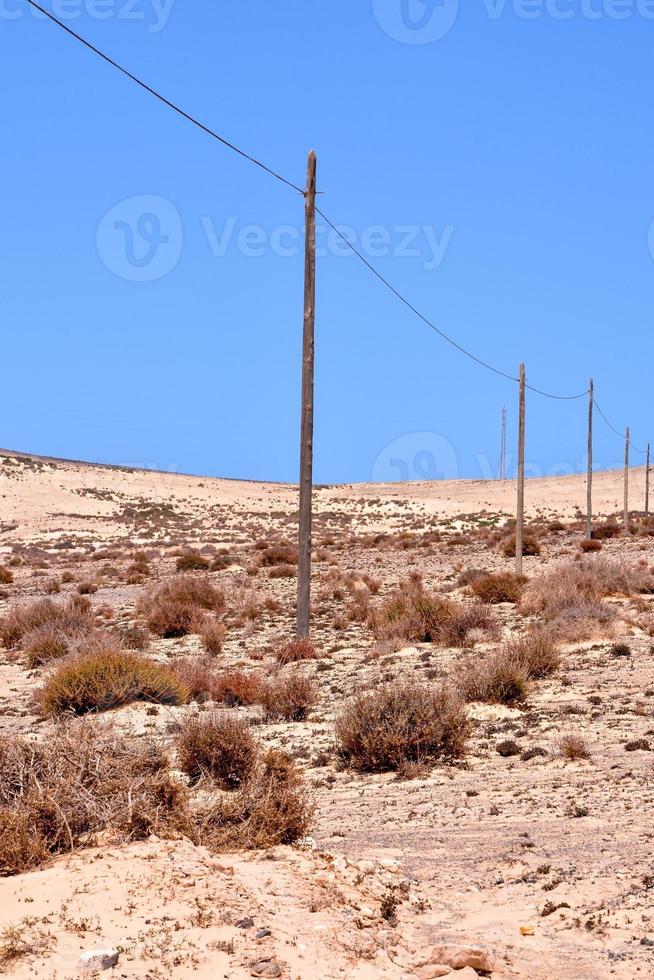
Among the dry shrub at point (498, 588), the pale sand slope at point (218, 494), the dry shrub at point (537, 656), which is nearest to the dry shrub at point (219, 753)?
the dry shrub at point (537, 656)

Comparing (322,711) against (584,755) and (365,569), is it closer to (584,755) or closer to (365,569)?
(584,755)

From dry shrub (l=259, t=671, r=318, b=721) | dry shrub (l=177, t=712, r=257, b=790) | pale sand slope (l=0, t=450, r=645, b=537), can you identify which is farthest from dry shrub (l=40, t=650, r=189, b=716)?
pale sand slope (l=0, t=450, r=645, b=537)

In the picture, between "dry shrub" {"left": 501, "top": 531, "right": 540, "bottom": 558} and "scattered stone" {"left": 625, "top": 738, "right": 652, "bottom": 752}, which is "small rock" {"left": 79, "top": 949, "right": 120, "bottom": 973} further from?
"dry shrub" {"left": 501, "top": 531, "right": 540, "bottom": 558}

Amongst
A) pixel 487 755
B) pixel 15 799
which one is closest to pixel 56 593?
pixel 487 755

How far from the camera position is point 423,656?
17.2 metres

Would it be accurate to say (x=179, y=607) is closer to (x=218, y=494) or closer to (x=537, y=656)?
(x=537, y=656)

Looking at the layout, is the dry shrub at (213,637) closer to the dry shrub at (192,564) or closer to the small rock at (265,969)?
the small rock at (265,969)

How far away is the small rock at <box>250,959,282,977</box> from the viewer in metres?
5.09

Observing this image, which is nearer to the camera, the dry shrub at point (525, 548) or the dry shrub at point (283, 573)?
the dry shrub at point (283, 573)

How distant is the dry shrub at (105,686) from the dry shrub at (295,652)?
3345mm

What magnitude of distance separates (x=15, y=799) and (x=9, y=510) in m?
83.7

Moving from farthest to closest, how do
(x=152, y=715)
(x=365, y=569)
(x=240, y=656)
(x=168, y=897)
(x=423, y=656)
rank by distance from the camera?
(x=365, y=569) → (x=240, y=656) → (x=423, y=656) → (x=152, y=715) → (x=168, y=897)

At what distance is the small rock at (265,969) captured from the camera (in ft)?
16.7

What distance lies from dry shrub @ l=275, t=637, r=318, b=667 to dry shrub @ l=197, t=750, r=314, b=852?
31.1ft
